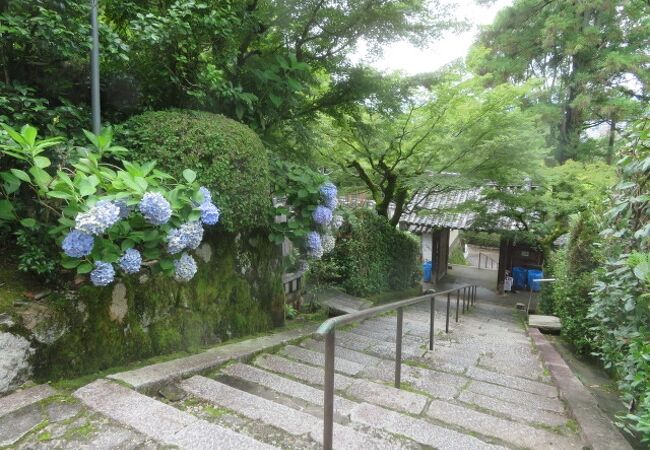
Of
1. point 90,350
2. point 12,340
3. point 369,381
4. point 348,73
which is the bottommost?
point 369,381

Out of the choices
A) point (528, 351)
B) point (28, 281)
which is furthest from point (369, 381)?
point (528, 351)

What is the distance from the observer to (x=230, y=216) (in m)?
2.77

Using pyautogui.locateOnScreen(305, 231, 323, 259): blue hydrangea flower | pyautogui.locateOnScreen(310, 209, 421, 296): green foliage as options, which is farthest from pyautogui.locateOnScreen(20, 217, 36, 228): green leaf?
pyautogui.locateOnScreen(310, 209, 421, 296): green foliage

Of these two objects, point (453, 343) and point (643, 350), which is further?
point (453, 343)

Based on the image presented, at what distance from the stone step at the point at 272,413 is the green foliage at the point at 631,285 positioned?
1323 millimetres

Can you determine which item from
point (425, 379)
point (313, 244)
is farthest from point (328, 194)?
point (425, 379)

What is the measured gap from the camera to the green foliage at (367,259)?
743 cm

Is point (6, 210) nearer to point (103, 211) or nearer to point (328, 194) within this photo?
point (103, 211)

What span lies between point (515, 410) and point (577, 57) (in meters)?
15.2

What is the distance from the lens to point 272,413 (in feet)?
6.70

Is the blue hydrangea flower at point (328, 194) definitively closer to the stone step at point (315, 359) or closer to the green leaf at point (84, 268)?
the stone step at point (315, 359)

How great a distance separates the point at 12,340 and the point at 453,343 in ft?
14.6

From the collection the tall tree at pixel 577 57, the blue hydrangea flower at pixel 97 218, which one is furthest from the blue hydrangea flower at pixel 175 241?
the tall tree at pixel 577 57

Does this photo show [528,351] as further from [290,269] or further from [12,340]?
[12,340]
